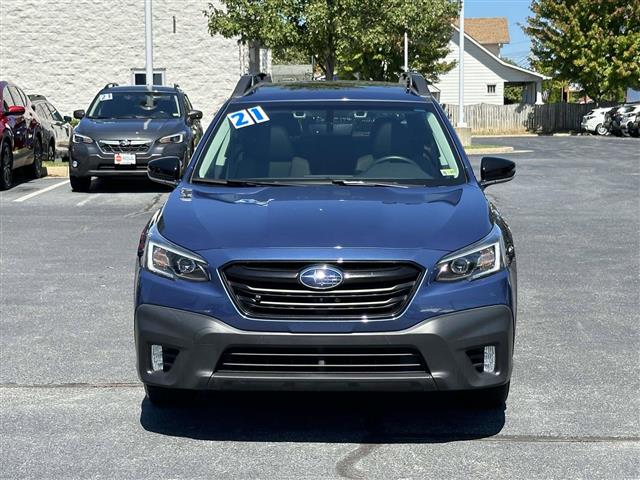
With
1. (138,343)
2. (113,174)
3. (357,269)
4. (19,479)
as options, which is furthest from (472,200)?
(113,174)

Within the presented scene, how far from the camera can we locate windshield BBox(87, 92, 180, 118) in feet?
61.5

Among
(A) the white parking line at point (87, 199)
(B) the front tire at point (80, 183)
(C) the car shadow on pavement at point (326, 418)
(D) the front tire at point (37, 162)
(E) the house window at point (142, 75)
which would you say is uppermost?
(E) the house window at point (142, 75)

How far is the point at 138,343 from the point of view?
5172 mm

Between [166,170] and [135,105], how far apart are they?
41.5ft

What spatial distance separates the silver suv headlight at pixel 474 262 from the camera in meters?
5.02

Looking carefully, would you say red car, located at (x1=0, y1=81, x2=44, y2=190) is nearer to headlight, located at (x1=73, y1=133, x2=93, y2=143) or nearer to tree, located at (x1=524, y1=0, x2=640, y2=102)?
headlight, located at (x1=73, y1=133, x2=93, y2=143)

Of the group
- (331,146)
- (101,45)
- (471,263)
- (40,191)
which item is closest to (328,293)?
(471,263)

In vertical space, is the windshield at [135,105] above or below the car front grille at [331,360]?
above

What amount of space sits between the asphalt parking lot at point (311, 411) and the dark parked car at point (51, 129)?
12.3m

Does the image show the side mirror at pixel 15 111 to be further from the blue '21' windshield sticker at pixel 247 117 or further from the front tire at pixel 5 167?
the blue '21' windshield sticker at pixel 247 117

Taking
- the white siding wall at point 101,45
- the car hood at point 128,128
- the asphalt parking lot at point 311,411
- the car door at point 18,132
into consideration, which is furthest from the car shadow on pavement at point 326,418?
the white siding wall at point 101,45

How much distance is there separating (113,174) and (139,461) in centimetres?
1268

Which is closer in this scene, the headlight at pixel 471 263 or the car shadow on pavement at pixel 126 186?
the headlight at pixel 471 263

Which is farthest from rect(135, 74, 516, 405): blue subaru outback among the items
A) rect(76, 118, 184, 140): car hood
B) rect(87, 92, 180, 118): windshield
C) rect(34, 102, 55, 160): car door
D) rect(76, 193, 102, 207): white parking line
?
rect(34, 102, 55, 160): car door
